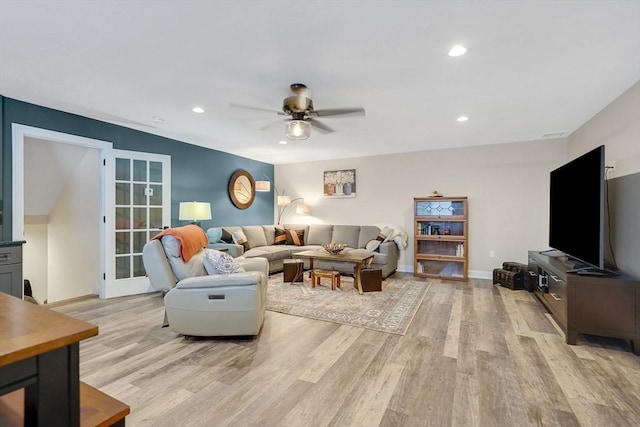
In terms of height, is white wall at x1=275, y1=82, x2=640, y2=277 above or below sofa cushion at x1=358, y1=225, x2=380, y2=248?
above

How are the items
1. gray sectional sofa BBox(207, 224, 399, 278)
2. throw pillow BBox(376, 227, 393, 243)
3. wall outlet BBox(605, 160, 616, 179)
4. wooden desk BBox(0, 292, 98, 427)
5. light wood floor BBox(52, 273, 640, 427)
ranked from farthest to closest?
throw pillow BBox(376, 227, 393, 243) → gray sectional sofa BBox(207, 224, 399, 278) → wall outlet BBox(605, 160, 616, 179) → light wood floor BBox(52, 273, 640, 427) → wooden desk BBox(0, 292, 98, 427)

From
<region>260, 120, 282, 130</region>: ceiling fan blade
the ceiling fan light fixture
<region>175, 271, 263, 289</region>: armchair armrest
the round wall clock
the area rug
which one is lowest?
the area rug

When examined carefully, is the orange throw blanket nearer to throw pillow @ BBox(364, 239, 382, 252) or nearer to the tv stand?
throw pillow @ BBox(364, 239, 382, 252)

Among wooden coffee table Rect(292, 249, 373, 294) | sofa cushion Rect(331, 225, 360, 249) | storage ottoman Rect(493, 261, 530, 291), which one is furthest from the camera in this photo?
sofa cushion Rect(331, 225, 360, 249)

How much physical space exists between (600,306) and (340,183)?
4771 mm

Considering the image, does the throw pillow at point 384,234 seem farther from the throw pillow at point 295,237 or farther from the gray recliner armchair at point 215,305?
the gray recliner armchair at point 215,305

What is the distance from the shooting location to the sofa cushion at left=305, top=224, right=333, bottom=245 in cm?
648

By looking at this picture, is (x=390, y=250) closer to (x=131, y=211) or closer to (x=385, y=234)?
(x=385, y=234)

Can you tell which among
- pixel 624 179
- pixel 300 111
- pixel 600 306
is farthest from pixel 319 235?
pixel 624 179

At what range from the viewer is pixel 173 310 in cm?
275

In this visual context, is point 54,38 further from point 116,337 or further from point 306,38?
point 116,337

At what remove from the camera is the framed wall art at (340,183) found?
661 cm

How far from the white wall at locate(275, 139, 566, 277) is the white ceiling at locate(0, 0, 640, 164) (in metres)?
1.22

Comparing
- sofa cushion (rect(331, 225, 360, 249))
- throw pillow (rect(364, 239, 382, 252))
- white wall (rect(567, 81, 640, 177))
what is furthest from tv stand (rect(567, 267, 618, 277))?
sofa cushion (rect(331, 225, 360, 249))
